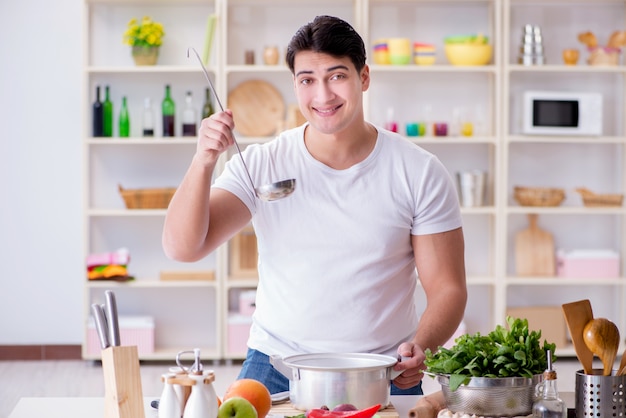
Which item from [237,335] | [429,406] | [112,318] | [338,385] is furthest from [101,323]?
[237,335]

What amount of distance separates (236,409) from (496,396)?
0.48 meters

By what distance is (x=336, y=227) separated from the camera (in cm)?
228

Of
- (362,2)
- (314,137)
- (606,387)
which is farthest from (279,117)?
(606,387)

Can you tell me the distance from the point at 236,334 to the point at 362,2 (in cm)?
197

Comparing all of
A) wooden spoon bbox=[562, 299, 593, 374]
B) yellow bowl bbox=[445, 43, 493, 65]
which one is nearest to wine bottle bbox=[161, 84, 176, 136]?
yellow bowl bbox=[445, 43, 493, 65]

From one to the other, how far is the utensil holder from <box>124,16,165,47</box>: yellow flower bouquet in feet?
12.8

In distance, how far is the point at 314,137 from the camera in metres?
2.40

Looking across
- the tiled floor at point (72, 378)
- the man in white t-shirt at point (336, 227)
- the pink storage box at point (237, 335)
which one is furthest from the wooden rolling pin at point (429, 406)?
the pink storage box at point (237, 335)

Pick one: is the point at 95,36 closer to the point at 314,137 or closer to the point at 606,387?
the point at 314,137

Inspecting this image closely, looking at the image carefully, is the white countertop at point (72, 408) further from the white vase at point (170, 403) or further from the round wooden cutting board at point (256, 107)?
the round wooden cutting board at point (256, 107)

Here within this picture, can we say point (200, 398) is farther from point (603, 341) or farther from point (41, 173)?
point (41, 173)

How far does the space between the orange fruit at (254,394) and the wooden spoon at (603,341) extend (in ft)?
1.97

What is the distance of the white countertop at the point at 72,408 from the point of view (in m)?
1.79

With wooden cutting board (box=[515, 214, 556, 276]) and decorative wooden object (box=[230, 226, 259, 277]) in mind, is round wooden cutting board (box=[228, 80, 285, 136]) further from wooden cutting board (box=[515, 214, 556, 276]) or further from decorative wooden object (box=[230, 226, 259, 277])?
wooden cutting board (box=[515, 214, 556, 276])
